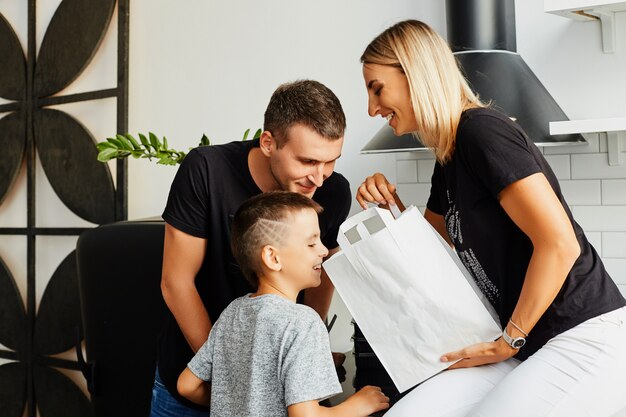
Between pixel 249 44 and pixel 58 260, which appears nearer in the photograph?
pixel 249 44

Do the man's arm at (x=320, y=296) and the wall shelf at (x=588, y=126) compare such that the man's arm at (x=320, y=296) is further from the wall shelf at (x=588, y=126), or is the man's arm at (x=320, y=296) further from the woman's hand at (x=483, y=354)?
the wall shelf at (x=588, y=126)

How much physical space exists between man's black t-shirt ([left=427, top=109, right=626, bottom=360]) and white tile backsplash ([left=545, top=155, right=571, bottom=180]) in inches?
Answer: 30.4

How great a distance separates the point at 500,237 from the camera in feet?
4.77

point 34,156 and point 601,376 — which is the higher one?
point 34,156

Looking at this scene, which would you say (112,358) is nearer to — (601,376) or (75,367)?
(75,367)

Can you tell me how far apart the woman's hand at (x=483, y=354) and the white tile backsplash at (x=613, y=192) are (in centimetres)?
90

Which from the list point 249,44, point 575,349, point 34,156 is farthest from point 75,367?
point 575,349

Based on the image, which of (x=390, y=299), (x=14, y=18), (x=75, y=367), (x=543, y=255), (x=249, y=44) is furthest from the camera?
Answer: (x=14, y=18)

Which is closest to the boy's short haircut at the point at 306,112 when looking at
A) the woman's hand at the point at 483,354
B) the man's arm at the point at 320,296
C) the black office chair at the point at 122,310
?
the man's arm at the point at 320,296

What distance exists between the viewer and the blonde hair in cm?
146

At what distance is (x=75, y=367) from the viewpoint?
3406 mm

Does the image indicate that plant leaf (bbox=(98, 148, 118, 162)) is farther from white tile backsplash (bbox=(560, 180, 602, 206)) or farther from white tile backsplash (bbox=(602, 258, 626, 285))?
white tile backsplash (bbox=(602, 258, 626, 285))

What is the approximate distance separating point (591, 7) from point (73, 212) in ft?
7.74

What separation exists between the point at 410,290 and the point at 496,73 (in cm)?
90
